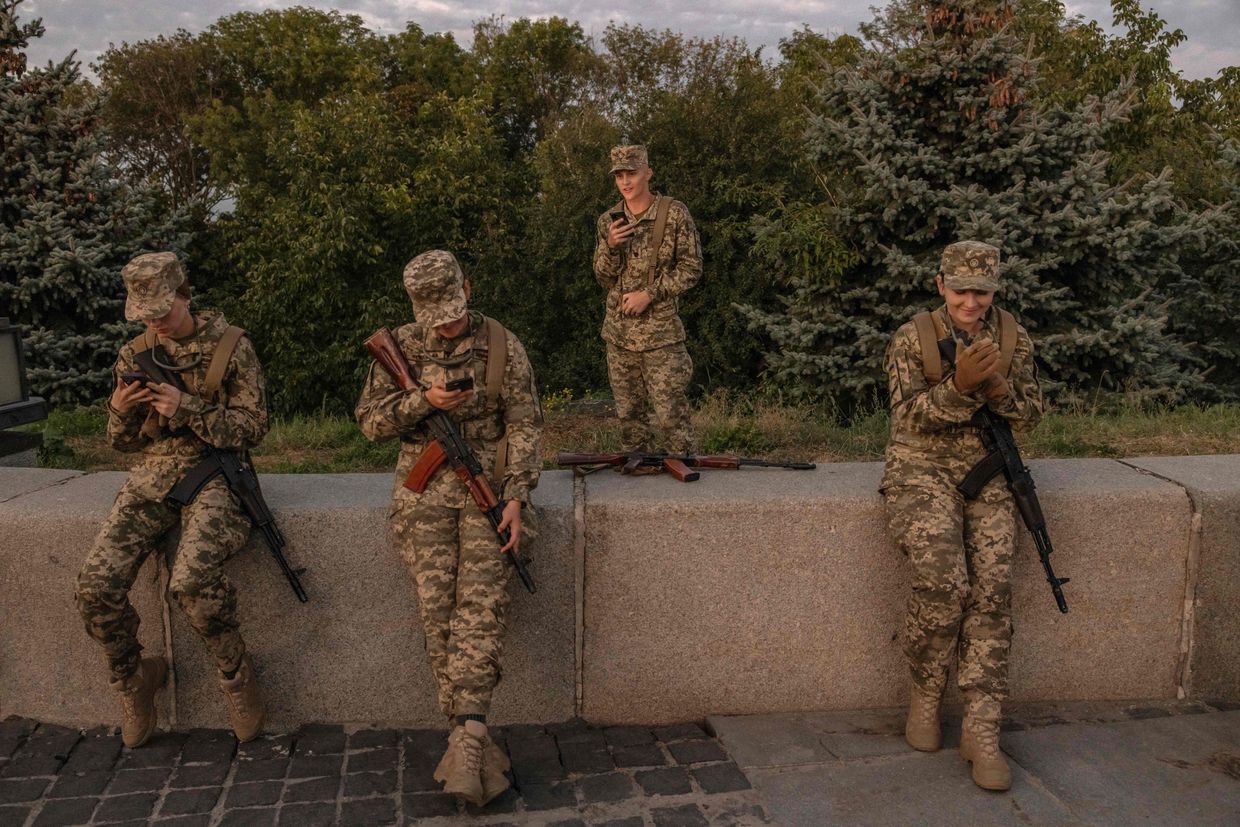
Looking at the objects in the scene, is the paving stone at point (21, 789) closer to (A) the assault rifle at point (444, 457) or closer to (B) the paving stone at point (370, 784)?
(B) the paving stone at point (370, 784)

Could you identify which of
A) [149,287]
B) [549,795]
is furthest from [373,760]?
[149,287]

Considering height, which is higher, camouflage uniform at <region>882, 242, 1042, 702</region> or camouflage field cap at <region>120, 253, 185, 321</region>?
camouflage field cap at <region>120, 253, 185, 321</region>

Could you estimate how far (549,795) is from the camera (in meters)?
4.10

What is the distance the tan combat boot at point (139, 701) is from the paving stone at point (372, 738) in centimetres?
85

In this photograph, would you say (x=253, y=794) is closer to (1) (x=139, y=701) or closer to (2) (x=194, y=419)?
(1) (x=139, y=701)

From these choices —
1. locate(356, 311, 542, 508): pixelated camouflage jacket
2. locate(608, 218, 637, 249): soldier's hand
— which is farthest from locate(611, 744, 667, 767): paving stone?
locate(608, 218, 637, 249): soldier's hand

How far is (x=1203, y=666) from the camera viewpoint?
16.2 ft

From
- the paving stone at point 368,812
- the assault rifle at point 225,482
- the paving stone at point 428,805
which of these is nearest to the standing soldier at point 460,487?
the paving stone at point 428,805

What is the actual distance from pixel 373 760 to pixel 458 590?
0.85m

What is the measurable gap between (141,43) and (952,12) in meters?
33.7

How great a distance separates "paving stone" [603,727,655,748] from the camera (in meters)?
4.62

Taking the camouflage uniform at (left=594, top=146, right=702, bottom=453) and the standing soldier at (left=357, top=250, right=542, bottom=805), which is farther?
the camouflage uniform at (left=594, top=146, right=702, bottom=453)

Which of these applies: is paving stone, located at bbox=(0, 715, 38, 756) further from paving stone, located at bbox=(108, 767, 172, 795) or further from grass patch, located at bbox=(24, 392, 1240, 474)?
grass patch, located at bbox=(24, 392, 1240, 474)

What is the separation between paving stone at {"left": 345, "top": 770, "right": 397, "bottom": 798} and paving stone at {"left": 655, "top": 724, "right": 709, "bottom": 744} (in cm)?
117
